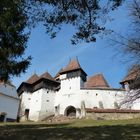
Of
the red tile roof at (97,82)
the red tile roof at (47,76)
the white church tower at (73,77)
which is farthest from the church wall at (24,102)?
the red tile roof at (97,82)

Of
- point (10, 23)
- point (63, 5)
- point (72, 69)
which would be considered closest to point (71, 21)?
point (63, 5)

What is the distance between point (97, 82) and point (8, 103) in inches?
720

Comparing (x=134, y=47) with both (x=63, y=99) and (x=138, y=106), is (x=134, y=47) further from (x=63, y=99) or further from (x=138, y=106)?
(x=63, y=99)

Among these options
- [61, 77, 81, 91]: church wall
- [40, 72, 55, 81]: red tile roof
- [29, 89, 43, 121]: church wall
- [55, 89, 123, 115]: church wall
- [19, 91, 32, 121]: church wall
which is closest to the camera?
[55, 89, 123, 115]: church wall

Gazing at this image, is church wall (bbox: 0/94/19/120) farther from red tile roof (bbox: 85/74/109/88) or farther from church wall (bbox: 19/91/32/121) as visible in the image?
red tile roof (bbox: 85/74/109/88)

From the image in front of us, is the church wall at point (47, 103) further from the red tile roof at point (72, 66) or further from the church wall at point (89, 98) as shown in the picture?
the red tile roof at point (72, 66)

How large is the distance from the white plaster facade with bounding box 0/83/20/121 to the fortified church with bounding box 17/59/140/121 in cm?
771

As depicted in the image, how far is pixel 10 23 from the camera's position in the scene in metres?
14.7

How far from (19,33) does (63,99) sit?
4099 cm

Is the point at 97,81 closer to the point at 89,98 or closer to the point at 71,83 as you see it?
the point at 71,83

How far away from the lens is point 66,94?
185 ft

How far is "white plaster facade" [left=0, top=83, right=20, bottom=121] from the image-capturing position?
47.2 metres

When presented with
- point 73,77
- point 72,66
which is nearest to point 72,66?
point 72,66

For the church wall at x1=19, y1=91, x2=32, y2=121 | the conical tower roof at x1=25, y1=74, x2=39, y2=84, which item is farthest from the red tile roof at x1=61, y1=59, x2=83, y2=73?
the church wall at x1=19, y1=91, x2=32, y2=121
